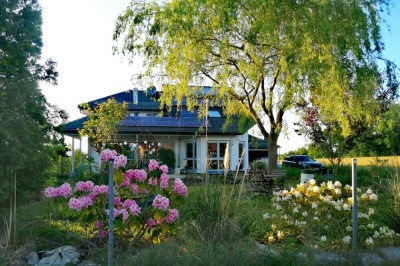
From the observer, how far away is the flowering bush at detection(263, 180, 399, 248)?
20.9 feet

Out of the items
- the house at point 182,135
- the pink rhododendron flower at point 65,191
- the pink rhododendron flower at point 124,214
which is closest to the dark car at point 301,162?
the house at point 182,135

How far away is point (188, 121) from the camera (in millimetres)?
29328

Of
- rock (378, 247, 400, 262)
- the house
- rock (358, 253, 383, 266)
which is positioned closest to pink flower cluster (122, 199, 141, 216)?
rock (358, 253, 383, 266)

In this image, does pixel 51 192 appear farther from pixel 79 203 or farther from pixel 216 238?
pixel 216 238

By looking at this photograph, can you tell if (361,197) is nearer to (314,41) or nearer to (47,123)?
(47,123)

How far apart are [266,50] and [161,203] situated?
12465mm

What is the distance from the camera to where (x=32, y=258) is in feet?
18.6

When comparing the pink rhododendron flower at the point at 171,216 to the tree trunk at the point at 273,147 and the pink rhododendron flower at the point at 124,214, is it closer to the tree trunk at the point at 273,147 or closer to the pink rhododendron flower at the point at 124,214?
the pink rhododendron flower at the point at 124,214

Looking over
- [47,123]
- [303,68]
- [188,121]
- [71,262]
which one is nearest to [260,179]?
[303,68]

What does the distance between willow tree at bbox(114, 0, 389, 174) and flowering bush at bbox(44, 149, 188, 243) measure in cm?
970

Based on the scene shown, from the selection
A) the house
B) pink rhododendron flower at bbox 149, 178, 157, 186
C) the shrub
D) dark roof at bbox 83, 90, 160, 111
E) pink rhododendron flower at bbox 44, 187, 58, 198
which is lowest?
pink rhododendron flower at bbox 44, 187, 58, 198

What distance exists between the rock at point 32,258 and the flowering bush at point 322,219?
309 centimetres

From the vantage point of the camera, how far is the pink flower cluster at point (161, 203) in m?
5.62

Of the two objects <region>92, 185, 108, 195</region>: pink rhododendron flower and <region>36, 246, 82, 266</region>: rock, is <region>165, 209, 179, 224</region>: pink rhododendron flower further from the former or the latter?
<region>36, 246, 82, 266</region>: rock
